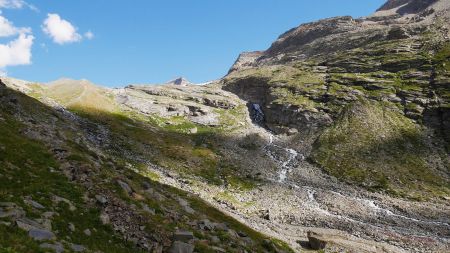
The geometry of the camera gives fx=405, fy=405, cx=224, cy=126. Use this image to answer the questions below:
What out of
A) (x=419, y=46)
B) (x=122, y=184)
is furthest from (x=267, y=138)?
(x=122, y=184)

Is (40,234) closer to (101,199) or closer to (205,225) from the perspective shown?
(101,199)

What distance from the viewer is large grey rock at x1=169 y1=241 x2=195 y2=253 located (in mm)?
27562

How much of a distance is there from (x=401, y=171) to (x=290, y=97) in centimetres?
7461

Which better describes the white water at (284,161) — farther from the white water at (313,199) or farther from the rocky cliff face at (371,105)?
the rocky cliff face at (371,105)

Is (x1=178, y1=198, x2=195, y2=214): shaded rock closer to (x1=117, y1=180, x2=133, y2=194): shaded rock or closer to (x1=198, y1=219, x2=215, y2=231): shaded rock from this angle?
(x1=198, y1=219, x2=215, y2=231): shaded rock

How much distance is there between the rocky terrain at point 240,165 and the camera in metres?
28.5

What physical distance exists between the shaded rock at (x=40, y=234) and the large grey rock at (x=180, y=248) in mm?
8387

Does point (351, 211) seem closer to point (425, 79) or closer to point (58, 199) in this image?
point (58, 199)

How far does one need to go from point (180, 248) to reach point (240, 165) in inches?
3150

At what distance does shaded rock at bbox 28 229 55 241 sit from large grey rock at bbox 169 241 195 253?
8387 millimetres

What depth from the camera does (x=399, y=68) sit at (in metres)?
184

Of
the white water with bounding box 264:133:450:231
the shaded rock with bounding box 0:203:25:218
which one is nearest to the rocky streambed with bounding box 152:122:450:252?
the white water with bounding box 264:133:450:231

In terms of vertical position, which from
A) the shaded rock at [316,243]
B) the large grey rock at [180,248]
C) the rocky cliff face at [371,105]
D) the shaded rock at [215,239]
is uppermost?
the rocky cliff face at [371,105]

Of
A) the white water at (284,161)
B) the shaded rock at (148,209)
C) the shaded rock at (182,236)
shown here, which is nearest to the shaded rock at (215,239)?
the shaded rock at (182,236)
